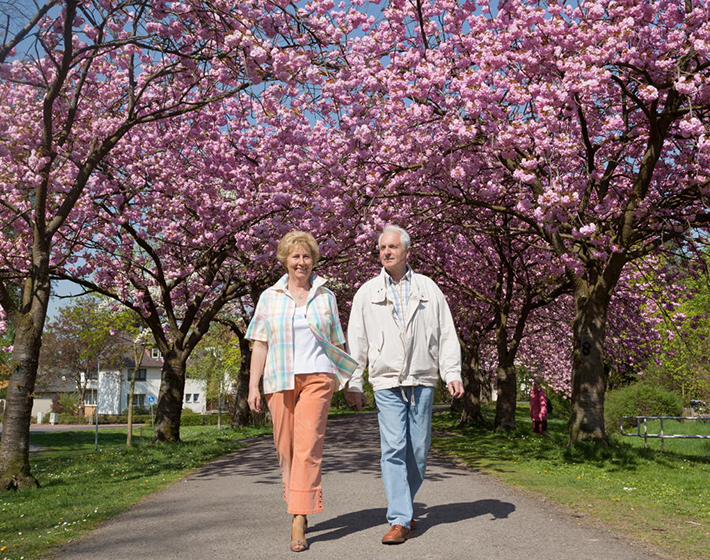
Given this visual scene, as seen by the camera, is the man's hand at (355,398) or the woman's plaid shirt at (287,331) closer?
the woman's plaid shirt at (287,331)

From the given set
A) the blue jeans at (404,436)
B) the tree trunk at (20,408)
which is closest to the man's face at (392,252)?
the blue jeans at (404,436)

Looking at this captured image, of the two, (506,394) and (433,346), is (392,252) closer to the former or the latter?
(433,346)

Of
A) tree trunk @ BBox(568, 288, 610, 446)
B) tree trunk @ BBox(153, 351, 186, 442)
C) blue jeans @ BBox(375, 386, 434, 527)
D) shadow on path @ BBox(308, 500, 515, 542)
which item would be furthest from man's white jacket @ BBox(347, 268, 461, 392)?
tree trunk @ BBox(153, 351, 186, 442)

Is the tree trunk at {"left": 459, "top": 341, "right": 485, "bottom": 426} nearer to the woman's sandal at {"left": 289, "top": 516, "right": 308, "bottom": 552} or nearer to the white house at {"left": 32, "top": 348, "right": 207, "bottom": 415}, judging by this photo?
the woman's sandal at {"left": 289, "top": 516, "right": 308, "bottom": 552}

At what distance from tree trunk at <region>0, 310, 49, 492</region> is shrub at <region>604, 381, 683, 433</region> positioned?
19.5m

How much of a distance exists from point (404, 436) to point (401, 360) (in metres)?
0.56

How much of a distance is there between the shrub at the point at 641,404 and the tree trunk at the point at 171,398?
47.8 feet

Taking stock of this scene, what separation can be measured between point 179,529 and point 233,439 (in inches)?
500

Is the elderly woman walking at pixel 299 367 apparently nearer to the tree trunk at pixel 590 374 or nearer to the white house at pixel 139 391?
the tree trunk at pixel 590 374

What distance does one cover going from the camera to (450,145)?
12.0 meters

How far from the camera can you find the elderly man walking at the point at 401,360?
5094mm

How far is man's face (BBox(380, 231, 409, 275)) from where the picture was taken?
5.48 meters

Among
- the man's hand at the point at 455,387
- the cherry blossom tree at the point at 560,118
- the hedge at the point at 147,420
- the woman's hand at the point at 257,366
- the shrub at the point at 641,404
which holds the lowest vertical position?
the hedge at the point at 147,420

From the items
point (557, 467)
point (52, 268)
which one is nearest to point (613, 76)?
point (557, 467)
